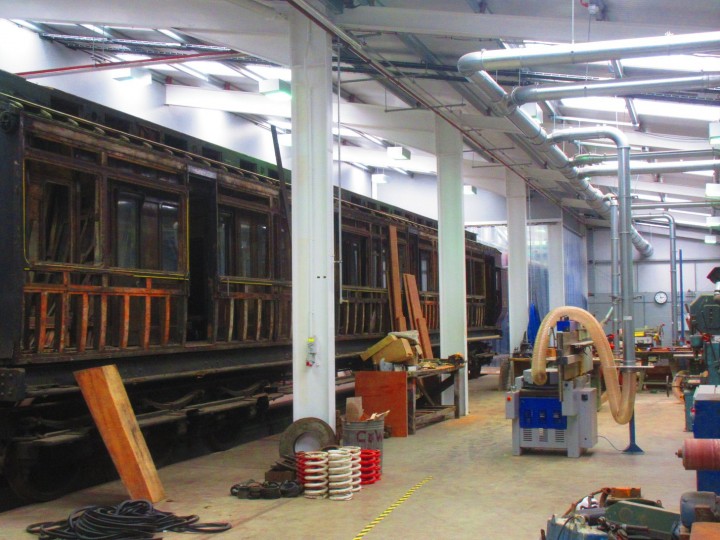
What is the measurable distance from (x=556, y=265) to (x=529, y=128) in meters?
12.9

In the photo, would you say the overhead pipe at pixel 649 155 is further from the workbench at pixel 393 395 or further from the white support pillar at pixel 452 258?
the workbench at pixel 393 395

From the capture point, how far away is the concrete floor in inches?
265

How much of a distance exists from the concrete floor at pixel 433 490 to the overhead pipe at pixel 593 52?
4.46 m

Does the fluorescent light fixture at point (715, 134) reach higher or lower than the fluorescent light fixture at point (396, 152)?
lower

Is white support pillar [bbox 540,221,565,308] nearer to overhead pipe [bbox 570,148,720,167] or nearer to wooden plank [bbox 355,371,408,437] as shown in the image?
overhead pipe [bbox 570,148,720,167]

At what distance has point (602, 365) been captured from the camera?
9781 mm

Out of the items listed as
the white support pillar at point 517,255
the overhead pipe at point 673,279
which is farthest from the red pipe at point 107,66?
the overhead pipe at point 673,279

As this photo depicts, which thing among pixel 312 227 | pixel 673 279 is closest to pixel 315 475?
pixel 312 227

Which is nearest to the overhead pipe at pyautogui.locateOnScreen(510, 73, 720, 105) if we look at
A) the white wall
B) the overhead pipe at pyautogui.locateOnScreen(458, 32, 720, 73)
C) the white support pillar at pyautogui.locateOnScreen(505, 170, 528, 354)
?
the overhead pipe at pyautogui.locateOnScreen(458, 32, 720, 73)

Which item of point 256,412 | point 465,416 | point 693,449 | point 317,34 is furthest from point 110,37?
point 693,449

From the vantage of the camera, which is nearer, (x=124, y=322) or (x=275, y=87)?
(x=124, y=322)

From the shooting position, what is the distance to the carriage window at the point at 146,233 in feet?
29.3

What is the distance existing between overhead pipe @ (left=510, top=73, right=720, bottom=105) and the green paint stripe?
218 inches

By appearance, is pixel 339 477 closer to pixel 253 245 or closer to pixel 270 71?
pixel 253 245
